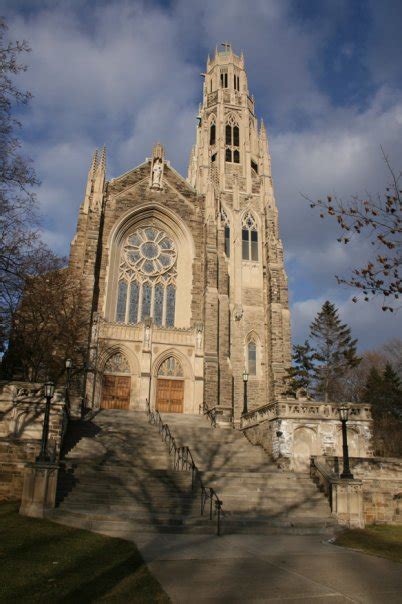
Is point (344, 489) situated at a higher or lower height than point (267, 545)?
higher

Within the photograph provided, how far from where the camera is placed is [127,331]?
1169 inches

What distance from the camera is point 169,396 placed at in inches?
1161

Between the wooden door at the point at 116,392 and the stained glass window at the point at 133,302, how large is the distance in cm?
410

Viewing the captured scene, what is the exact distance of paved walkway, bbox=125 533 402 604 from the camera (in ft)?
21.8

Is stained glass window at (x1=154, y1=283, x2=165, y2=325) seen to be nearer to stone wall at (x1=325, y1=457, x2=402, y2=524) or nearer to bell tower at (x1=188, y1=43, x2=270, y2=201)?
bell tower at (x1=188, y1=43, x2=270, y2=201)

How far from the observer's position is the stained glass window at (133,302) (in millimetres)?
31603

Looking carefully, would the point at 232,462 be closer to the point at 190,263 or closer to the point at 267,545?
the point at 267,545

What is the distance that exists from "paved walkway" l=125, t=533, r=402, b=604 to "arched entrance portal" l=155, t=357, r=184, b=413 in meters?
18.0

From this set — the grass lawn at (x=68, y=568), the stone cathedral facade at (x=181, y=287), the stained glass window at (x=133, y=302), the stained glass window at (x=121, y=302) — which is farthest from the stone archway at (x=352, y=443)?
the stained glass window at (x=121, y=302)

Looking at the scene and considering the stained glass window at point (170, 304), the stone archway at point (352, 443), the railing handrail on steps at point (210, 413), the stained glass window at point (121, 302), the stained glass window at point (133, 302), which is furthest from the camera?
the stained glass window at point (170, 304)

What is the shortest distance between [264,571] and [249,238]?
30.5 m

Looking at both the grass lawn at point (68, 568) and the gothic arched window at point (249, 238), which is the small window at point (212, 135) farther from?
the grass lawn at point (68, 568)

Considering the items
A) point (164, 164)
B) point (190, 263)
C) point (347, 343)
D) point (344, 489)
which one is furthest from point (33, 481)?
point (347, 343)

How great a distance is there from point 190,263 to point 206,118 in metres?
17.5
